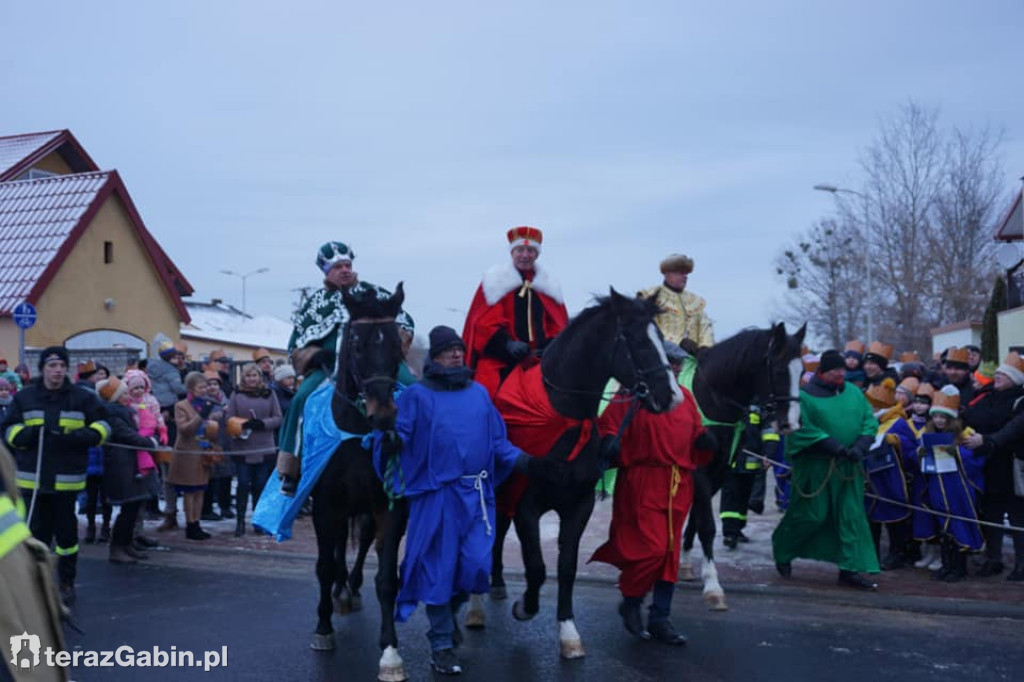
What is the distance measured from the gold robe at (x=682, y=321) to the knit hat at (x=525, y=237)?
67.7 inches

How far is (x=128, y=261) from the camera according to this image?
99.2ft

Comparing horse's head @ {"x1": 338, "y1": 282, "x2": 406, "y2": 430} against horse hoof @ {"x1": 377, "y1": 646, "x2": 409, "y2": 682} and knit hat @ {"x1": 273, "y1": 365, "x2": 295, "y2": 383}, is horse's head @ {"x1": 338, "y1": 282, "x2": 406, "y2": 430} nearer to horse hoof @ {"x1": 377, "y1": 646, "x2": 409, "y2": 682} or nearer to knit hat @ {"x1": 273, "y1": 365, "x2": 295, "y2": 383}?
horse hoof @ {"x1": 377, "y1": 646, "x2": 409, "y2": 682}

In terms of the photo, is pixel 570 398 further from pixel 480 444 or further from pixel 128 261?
pixel 128 261

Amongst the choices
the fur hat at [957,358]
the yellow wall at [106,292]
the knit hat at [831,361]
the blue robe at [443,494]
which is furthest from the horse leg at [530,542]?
the yellow wall at [106,292]

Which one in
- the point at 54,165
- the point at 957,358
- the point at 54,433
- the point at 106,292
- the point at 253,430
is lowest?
the point at 54,433

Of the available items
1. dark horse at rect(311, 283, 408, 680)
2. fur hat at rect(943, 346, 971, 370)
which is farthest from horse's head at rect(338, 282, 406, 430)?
A: fur hat at rect(943, 346, 971, 370)

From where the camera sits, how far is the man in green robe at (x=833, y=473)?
8.65 metres

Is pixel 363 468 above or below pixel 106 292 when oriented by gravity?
below

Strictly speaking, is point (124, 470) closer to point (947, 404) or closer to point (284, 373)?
point (284, 373)

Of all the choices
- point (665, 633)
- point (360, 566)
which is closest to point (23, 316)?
point (360, 566)

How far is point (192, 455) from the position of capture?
38.9ft

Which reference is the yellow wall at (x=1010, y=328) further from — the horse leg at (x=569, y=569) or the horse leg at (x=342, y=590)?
the horse leg at (x=342, y=590)

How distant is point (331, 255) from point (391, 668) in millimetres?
2943

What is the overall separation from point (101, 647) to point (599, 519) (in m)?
7.56
